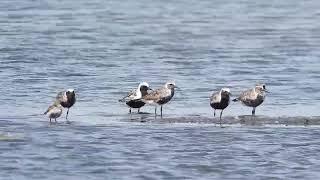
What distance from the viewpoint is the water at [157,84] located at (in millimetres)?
20906

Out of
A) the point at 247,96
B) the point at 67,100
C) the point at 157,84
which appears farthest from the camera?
the point at 157,84

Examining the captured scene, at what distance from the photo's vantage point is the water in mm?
20906

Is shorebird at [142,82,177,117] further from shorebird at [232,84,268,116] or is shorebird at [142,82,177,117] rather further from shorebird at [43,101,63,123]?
shorebird at [43,101,63,123]

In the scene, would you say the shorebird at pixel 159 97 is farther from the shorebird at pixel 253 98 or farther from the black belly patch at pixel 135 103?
the shorebird at pixel 253 98

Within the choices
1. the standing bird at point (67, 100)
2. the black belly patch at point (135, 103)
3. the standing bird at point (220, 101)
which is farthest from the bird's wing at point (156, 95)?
the standing bird at point (67, 100)

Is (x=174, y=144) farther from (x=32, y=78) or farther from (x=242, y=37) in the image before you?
(x=242, y=37)

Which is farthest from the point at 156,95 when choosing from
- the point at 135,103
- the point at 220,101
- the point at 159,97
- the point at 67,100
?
the point at 67,100

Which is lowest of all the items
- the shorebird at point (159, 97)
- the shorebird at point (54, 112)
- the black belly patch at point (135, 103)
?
the shorebird at point (54, 112)

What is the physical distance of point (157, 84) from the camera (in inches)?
1283

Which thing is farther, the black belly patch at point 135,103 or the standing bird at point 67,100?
the black belly patch at point 135,103

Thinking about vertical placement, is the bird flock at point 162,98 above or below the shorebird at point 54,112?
above

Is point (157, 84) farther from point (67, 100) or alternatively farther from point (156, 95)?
point (67, 100)

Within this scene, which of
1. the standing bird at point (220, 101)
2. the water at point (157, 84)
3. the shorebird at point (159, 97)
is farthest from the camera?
→ the shorebird at point (159, 97)

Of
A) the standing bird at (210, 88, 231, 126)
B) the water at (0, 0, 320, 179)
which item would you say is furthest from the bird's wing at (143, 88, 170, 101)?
the standing bird at (210, 88, 231, 126)
